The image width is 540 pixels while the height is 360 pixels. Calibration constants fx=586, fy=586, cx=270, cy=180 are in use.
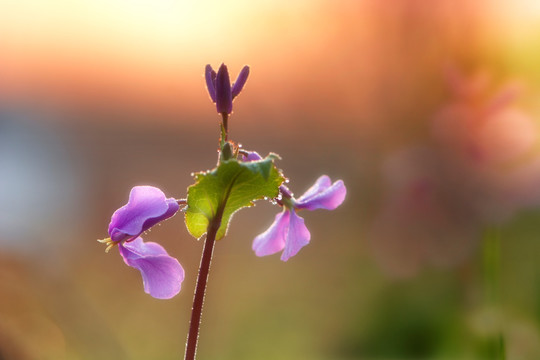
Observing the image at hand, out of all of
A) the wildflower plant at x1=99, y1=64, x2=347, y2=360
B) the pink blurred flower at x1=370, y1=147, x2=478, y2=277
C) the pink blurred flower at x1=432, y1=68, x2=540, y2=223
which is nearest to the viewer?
the wildflower plant at x1=99, y1=64, x2=347, y2=360

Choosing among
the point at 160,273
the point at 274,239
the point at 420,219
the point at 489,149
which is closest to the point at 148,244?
the point at 160,273

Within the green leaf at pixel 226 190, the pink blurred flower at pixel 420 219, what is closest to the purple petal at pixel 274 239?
the green leaf at pixel 226 190

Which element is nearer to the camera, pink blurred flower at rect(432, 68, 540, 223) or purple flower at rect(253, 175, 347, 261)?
purple flower at rect(253, 175, 347, 261)

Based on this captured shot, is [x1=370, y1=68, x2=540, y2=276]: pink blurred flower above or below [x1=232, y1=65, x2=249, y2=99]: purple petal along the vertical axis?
above

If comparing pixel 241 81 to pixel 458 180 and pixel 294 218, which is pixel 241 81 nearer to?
pixel 294 218

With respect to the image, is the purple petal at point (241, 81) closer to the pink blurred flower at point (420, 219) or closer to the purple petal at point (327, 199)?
the purple petal at point (327, 199)

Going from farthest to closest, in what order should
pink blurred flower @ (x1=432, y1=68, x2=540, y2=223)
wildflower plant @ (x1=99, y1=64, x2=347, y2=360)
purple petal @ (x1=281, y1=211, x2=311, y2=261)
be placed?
pink blurred flower @ (x1=432, y1=68, x2=540, y2=223) → purple petal @ (x1=281, y1=211, x2=311, y2=261) → wildflower plant @ (x1=99, y1=64, x2=347, y2=360)

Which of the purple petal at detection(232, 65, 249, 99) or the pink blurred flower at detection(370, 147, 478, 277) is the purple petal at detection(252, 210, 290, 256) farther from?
the pink blurred flower at detection(370, 147, 478, 277)

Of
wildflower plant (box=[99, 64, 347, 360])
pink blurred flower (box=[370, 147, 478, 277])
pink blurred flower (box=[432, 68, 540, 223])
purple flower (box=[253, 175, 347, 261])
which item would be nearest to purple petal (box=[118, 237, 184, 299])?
wildflower plant (box=[99, 64, 347, 360])
